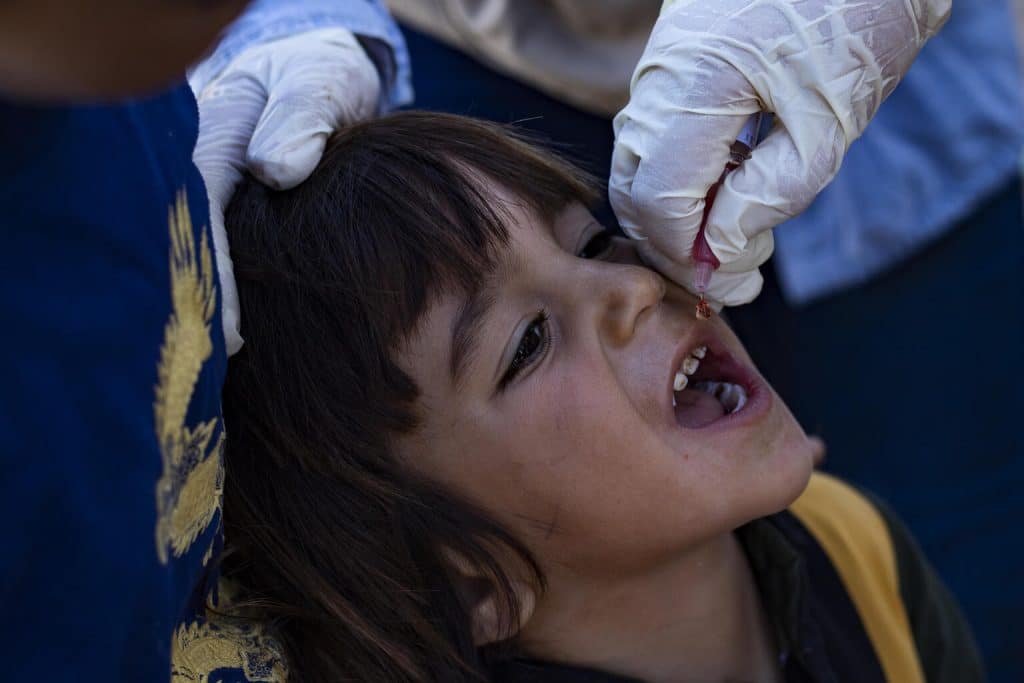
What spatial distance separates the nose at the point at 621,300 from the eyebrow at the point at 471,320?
0.10 m

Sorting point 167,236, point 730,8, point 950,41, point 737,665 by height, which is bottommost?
point 737,665

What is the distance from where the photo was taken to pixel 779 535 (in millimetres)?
1407

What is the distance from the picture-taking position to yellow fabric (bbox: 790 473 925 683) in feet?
4.55

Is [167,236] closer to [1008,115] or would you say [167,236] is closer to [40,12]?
[40,12]

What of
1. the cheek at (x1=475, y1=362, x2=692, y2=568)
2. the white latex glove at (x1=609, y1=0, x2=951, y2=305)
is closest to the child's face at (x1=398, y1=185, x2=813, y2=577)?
the cheek at (x1=475, y1=362, x2=692, y2=568)

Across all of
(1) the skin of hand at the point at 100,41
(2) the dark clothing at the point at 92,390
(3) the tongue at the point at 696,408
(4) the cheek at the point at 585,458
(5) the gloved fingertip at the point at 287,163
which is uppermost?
(1) the skin of hand at the point at 100,41

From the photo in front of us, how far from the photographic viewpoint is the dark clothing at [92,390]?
0.69m

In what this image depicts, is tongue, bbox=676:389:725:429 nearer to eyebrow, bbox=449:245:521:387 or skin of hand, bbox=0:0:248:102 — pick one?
eyebrow, bbox=449:245:521:387

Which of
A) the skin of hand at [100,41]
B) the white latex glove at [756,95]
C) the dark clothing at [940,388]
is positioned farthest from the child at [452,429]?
the dark clothing at [940,388]

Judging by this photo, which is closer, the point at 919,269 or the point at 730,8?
the point at 730,8

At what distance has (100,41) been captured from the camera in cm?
51

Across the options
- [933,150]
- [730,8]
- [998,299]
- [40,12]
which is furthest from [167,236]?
[998,299]

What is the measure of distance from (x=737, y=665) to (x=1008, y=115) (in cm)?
116

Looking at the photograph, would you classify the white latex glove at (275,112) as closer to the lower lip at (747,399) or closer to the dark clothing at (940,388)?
the lower lip at (747,399)
